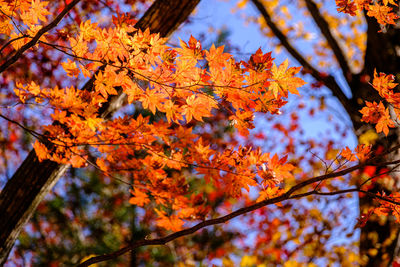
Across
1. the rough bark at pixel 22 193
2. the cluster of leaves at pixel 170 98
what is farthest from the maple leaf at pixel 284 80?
the rough bark at pixel 22 193

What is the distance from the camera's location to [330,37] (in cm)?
489

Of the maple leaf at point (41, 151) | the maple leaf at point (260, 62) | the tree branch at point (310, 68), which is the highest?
the tree branch at point (310, 68)

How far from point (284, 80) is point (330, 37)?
11.3 feet

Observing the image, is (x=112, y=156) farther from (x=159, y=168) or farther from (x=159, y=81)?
(x=159, y=81)

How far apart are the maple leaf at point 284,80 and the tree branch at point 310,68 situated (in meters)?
3.13

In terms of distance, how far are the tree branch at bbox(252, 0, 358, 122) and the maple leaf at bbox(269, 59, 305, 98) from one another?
313cm

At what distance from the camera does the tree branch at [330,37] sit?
4859 mm

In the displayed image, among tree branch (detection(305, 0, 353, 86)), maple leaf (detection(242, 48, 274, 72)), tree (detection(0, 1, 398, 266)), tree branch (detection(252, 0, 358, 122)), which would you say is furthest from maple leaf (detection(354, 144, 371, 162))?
tree branch (detection(305, 0, 353, 86))

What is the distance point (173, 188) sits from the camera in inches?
111

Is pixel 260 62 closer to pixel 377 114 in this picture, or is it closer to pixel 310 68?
pixel 377 114

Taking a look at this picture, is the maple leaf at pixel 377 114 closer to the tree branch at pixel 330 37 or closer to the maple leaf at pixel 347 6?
the maple leaf at pixel 347 6

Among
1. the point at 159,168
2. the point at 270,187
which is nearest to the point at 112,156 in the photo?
the point at 159,168

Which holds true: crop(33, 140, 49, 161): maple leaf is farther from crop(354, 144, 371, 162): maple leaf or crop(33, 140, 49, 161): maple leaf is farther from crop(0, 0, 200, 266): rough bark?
crop(354, 144, 371, 162): maple leaf

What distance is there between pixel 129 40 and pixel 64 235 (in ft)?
21.8
